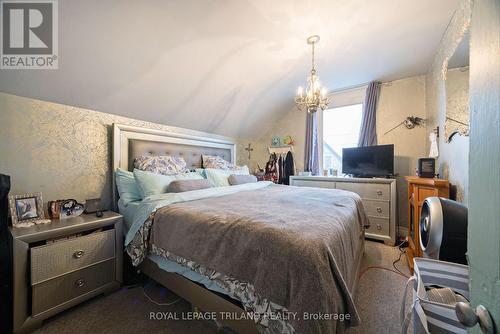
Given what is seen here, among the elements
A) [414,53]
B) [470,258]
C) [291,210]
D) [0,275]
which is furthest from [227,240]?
[414,53]

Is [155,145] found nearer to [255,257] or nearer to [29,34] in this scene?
[29,34]

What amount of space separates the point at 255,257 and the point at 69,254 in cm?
141

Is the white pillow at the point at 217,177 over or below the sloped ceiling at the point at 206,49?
below

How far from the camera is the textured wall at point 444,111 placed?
1.60 metres

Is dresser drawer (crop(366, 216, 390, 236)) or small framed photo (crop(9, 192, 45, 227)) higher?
small framed photo (crop(9, 192, 45, 227))

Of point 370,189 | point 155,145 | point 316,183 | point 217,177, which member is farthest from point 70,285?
point 370,189

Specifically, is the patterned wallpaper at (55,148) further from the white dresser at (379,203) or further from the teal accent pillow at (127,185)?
the white dresser at (379,203)

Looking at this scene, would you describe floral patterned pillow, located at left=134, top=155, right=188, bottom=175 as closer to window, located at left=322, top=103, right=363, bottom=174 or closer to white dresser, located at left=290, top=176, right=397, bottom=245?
white dresser, located at left=290, top=176, right=397, bottom=245

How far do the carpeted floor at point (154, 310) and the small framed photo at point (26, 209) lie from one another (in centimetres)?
74

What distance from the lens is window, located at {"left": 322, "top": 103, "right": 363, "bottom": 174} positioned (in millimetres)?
3598

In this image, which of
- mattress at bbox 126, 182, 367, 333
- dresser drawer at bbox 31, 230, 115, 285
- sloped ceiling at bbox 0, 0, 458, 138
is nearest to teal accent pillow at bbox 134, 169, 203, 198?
mattress at bbox 126, 182, 367, 333

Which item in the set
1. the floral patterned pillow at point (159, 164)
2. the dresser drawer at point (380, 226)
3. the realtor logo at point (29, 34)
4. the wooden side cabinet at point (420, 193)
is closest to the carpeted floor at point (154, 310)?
the wooden side cabinet at point (420, 193)

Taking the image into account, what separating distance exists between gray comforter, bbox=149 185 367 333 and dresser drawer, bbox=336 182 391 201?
64.4 inches

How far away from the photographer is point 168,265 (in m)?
1.47
